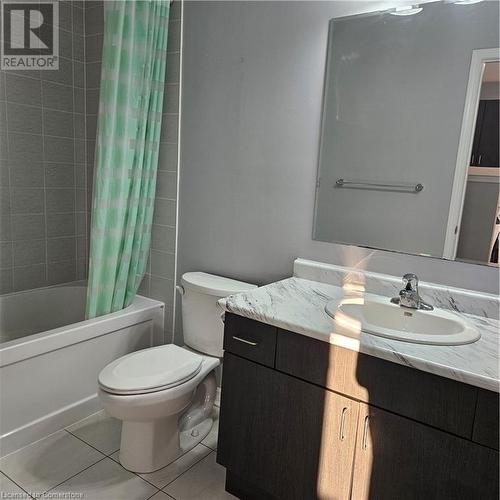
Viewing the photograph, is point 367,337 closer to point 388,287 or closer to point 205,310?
point 388,287

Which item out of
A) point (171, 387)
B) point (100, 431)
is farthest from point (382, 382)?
point (100, 431)

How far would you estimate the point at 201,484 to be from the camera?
72.5 inches

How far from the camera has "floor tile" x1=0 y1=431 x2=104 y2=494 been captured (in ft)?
5.87

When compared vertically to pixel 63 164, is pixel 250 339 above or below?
below

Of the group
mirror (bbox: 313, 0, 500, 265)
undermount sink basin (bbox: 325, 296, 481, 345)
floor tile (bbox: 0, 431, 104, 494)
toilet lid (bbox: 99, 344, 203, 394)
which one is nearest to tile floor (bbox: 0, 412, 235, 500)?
floor tile (bbox: 0, 431, 104, 494)

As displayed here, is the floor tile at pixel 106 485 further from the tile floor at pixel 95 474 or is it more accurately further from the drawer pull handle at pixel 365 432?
the drawer pull handle at pixel 365 432

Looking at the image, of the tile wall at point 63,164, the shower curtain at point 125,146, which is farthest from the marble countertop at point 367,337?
the tile wall at point 63,164

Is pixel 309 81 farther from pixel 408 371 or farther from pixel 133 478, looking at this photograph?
pixel 133 478

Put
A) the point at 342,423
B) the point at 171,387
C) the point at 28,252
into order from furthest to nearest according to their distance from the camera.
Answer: the point at 28,252, the point at 171,387, the point at 342,423

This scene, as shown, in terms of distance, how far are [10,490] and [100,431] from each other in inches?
18.4

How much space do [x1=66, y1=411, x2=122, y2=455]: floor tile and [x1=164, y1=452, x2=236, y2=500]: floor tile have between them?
376 mm

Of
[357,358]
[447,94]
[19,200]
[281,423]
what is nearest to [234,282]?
[281,423]

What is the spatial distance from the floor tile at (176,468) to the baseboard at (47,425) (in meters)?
0.54

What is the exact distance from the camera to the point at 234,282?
219 centimetres
